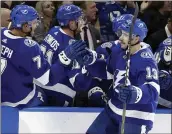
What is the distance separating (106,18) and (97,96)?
79cm

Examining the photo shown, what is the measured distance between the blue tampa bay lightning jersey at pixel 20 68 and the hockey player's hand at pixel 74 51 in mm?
63

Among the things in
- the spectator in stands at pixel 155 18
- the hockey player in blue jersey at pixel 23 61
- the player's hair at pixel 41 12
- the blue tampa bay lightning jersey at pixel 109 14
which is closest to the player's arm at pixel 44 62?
the hockey player in blue jersey at pixel 23 61

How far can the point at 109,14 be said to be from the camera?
365 centimetres

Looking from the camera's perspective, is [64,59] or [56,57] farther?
[56,57]

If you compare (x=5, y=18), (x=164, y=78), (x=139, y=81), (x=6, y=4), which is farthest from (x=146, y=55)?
(x=6, y=4)

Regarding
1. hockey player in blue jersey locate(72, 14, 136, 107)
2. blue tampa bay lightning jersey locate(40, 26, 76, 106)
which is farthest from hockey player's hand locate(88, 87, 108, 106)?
blue tampa bay lightning jersey locate(40, 26, 76, 106)

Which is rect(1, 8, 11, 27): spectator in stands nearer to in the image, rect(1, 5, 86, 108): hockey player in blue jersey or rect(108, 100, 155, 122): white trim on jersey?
rect(1, 5, 86, 108): hockey player in blue jersey

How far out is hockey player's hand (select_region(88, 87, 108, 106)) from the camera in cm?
304

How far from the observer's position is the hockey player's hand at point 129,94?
234cm

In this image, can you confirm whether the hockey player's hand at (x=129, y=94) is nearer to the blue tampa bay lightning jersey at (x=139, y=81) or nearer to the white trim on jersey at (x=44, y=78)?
the blue tampa bay lightning jersey at (x=139, y=81)

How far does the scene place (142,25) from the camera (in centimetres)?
260

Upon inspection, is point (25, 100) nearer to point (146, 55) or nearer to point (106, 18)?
point (146, 55)

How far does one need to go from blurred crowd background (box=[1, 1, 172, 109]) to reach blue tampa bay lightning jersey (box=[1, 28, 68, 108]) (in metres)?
0.62

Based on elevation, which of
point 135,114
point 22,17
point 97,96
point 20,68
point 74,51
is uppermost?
point 22,17
